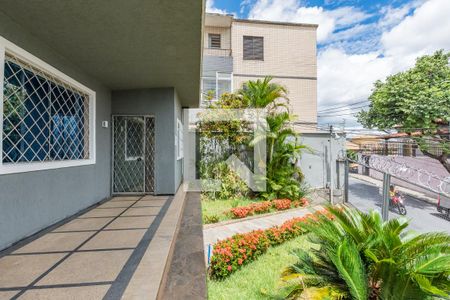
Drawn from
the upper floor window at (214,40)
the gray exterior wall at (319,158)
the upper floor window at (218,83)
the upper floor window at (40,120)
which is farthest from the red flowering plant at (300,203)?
the upper floor window at (214,40)

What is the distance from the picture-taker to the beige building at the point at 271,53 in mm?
15195

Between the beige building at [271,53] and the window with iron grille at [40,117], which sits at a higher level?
the beige building at [271,53]

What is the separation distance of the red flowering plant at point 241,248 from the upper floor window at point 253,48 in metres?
13.0

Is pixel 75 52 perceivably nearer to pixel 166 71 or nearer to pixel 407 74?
pixel 166 71

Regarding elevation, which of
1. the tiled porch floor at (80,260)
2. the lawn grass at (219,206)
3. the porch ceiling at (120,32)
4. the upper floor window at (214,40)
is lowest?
the lawn grass at (219,206)

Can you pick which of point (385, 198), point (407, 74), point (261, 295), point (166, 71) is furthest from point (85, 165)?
point (407, 74)

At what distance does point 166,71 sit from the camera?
5.70 meters

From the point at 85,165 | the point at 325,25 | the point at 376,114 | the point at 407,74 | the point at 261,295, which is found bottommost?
the point at 261,295

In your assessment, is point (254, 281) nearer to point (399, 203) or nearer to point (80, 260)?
point (80, 260)

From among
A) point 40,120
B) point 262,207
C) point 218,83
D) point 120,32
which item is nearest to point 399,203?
point 262,207

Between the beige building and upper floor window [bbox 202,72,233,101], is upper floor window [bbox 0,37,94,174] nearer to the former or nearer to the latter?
upper floor window [bbox 202,72,233,101]

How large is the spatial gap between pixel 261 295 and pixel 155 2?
4.00 metres

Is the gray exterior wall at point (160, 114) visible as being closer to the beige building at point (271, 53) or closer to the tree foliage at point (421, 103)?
the beige building at point (271, 53)

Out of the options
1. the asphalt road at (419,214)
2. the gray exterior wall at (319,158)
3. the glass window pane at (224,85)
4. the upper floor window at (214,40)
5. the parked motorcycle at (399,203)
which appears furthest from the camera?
the upper floor window at (214,40)
